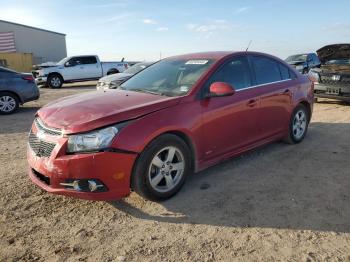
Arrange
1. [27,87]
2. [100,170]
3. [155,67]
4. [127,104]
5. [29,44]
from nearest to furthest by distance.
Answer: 1. [100,170]
2. [127,104]
3. [155,67]
4. [27,87]
5. [29,44]

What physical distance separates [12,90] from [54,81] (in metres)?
10.5

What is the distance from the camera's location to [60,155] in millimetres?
3600

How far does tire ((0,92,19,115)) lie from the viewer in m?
10.6

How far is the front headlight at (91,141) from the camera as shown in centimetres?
356

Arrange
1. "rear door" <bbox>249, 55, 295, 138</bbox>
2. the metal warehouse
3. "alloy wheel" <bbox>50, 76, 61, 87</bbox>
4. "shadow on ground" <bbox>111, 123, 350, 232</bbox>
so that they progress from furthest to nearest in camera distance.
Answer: the metal warehouse
"alloy wheel" <bbox>50, 76, 61, 87</bbox>
"rear door" <bbox>249, 55, 295, 138</bbox>
"shadow on ground" <bbox>111, 123, 350, 232</bbox>

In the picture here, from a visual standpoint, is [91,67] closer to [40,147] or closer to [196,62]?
[196,62]

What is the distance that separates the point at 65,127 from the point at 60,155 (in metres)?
0.28

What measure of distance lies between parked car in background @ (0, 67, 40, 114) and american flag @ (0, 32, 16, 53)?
33458 millimetres

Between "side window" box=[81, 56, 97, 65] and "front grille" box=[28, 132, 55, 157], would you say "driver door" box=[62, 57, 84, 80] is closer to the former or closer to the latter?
"side window" box=[81, 56, 97, 65]

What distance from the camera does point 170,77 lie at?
4.90m

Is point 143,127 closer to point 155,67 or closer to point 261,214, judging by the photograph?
point 261,214

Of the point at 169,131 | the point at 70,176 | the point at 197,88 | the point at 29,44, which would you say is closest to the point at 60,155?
the point at 70,176

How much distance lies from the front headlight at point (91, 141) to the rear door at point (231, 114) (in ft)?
4.20

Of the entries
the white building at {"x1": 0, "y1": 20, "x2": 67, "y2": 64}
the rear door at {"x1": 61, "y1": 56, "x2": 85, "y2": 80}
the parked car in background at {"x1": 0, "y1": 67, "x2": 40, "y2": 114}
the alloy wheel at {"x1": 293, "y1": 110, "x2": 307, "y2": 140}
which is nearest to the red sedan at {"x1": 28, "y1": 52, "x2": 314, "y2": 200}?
the alloy wheel at {"x1": 293, "y1": 110, "x2": 307, "y2": 140}
